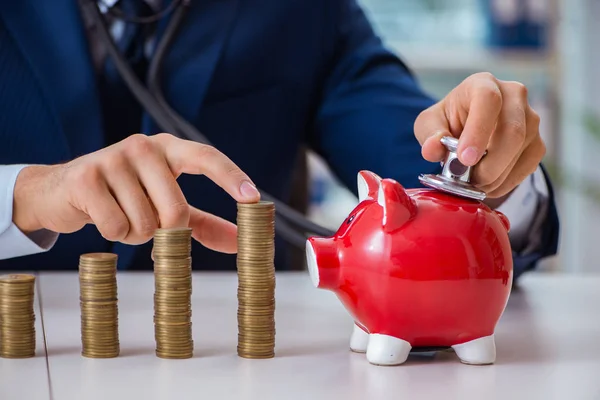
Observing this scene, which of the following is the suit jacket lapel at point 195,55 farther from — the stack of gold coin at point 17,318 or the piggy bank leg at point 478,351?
the piggy bank leg at point 478,351

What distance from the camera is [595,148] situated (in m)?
2.39

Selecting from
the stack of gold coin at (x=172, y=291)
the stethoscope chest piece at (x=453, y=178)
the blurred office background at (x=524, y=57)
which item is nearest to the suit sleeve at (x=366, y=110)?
the stethoscope chest piece at (x=453, y=178)

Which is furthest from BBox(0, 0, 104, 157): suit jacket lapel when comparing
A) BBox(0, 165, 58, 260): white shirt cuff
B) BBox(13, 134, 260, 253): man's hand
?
BBox(13, 134, 260, 253): man's hand

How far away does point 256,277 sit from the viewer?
1.93ft

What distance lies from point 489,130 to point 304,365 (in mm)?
233

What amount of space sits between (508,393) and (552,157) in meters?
1.96

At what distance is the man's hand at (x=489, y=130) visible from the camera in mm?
619

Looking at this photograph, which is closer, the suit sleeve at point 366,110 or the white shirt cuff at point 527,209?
the white shirt cuff at point 527,209

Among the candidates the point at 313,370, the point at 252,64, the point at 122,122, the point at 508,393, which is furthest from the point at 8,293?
the point at 252,64

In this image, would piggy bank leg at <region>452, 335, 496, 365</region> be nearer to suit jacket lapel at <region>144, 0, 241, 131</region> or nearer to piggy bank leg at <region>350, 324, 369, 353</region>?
piggy bank leg at <region>350, 324, 369, 353</region>

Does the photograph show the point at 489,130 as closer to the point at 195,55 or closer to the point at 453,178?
the point at 453,178

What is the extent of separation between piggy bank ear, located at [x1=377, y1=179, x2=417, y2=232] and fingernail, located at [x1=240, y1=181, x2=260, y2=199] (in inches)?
3.7

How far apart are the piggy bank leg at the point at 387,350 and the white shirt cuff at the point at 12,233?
0.34m

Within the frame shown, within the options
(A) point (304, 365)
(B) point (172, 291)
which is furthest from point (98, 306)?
(A) point (304, 365)
